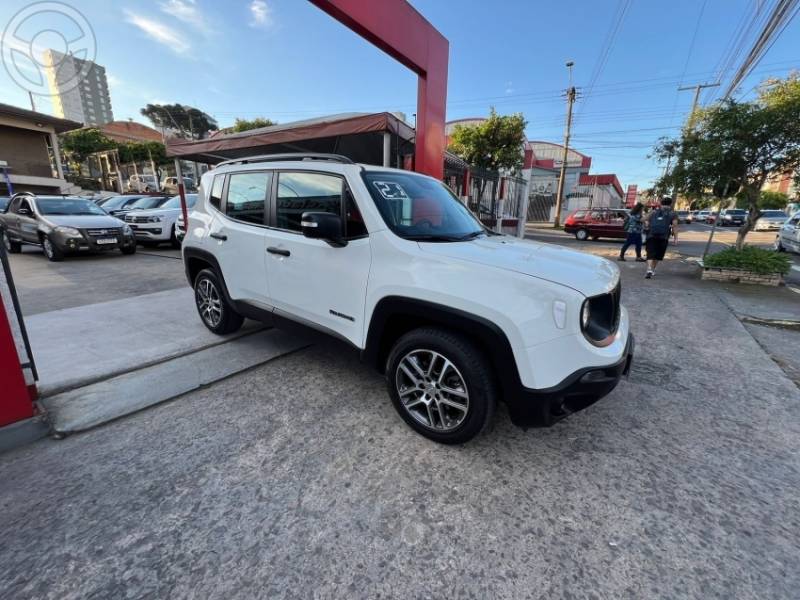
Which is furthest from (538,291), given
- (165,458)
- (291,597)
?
(165,458)

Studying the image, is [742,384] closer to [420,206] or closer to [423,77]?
[420,206]

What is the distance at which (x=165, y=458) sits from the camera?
90.4 inches

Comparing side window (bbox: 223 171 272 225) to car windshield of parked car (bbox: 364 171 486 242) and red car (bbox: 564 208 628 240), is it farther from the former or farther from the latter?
red car (bbox: 564 208 628 240)

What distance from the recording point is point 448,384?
2.33 metres

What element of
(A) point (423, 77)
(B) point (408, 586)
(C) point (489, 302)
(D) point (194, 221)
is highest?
Result: (A) point (423, 77)

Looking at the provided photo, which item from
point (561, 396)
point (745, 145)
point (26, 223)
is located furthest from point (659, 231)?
point (26, 223)

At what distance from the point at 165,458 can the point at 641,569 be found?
2.62 metres

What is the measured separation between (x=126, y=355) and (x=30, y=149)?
35.2 meters

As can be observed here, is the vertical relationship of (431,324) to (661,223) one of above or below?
below

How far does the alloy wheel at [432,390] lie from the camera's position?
228cm

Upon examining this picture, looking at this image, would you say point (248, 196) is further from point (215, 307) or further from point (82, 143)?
point (82, 143)

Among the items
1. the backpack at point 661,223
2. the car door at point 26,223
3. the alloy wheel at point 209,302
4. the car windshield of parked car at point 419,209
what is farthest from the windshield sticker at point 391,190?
the car door at point 26,223

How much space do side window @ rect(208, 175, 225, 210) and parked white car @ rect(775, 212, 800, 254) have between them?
54.6 feet

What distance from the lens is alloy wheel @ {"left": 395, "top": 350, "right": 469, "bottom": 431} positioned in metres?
2.28
